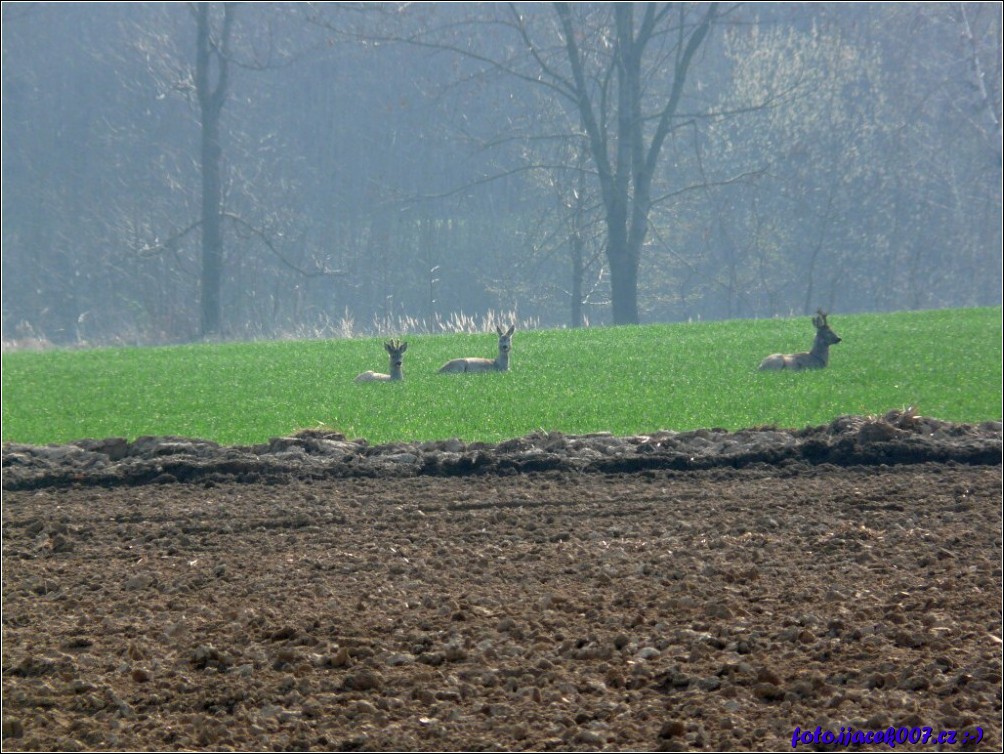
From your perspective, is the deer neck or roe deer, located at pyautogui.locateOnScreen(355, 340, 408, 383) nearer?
the deer neck

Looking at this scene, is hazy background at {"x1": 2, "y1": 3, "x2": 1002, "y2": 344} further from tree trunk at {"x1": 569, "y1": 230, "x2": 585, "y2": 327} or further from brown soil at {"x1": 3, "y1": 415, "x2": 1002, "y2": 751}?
brown soil at {"x1": 3, "y1": 415, "x2": 1002, "y2": 751}

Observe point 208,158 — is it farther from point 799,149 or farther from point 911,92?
point 911,92

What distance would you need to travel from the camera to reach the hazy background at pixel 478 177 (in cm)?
4759

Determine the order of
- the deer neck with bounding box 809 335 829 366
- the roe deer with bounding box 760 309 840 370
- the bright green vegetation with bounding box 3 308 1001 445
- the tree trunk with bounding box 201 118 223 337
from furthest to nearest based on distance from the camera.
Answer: the tree trunk with bounding box 201 118 223 337
the deer neck with bounding box 809 335 829 366
the roe deer with bounding box 760 309 840 370
the bright green vegetation with bounding box 3 308 1001 445

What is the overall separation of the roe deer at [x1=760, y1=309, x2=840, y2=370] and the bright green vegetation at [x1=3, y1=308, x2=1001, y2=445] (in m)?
0.32

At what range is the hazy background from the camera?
47594 mm

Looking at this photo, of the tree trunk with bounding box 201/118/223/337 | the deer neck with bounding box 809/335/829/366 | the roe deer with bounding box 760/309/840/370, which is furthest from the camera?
the tree trunk with bounding box 201/118/223/337

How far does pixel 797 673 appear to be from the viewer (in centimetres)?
554

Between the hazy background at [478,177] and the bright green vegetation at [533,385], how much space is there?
22388 mm

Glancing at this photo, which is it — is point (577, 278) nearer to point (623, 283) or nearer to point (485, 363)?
point (623, 283)

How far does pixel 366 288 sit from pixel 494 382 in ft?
110

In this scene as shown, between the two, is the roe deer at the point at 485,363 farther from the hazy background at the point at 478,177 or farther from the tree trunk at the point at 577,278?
the hazy background at the point at 478,177

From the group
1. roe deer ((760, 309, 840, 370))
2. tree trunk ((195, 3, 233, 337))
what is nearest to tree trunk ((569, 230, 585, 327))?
tree trunk ((195, 3, 233, 337))

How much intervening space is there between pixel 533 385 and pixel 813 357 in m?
3.79
